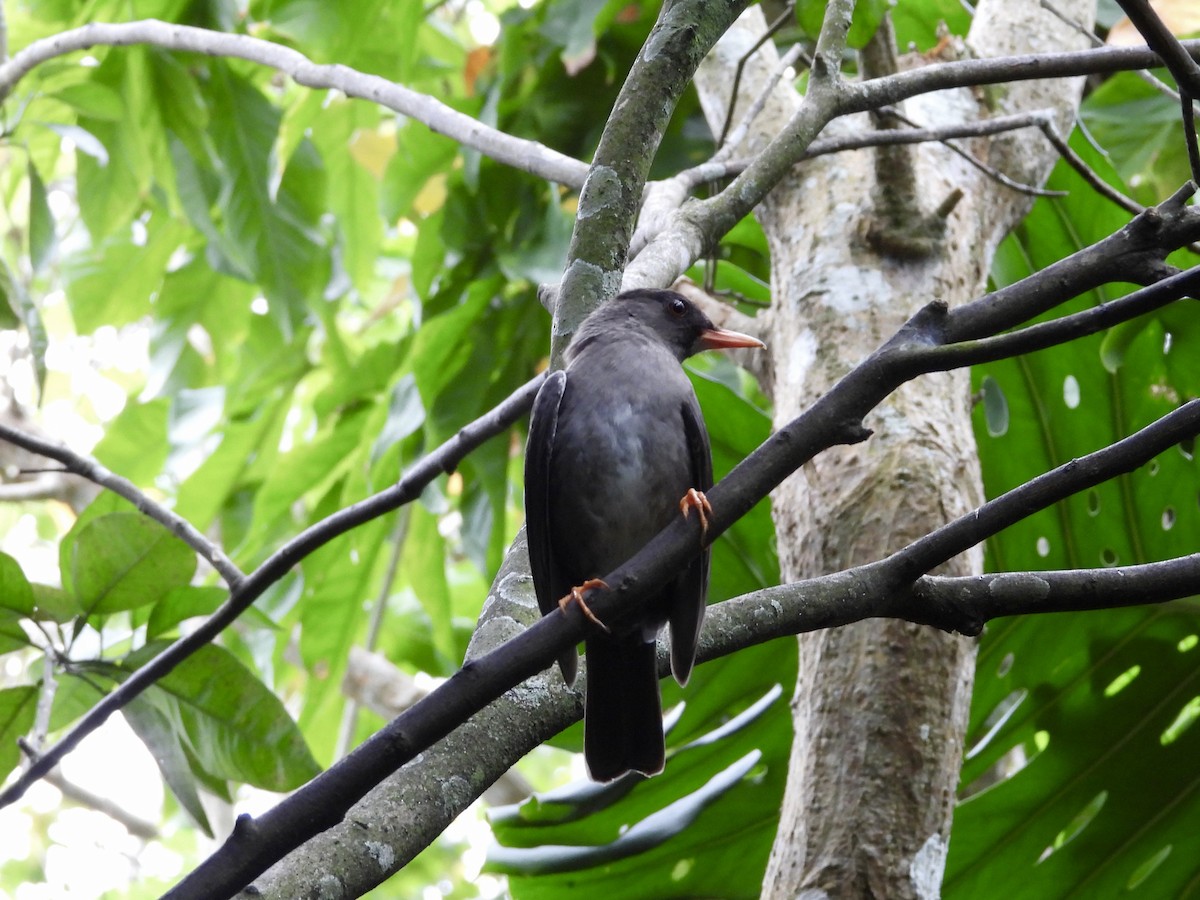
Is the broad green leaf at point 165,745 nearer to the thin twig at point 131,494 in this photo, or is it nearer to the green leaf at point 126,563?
the green leaf at point 126,563

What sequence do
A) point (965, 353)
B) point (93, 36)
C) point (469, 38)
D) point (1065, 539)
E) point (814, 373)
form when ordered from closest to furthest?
point (965, 353), point (814, 373), point (1065, 539), point (93, 36), point (469, 38)

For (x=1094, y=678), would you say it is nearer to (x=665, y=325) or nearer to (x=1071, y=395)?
(x=1071, y=395)

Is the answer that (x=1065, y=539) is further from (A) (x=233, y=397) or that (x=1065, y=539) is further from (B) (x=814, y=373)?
(A) (x=233, y=397)

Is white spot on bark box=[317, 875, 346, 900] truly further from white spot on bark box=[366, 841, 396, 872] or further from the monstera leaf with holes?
the monstera leaf with holes

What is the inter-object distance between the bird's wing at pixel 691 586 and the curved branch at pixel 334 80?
65 cm

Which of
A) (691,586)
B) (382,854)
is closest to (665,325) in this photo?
(691,586)

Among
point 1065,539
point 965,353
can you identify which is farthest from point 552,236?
point 965,353

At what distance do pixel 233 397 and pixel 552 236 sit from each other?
1.69 metres

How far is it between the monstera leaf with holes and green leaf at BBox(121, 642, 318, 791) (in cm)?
171

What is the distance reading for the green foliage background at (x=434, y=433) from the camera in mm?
3027

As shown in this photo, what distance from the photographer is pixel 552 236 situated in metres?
4.60

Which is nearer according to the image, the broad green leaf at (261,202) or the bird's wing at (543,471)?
the bird's wing at (543,471)

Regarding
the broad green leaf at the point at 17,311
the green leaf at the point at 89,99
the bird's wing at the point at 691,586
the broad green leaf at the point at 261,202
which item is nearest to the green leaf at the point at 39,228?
the green leaf at the point at 89,99

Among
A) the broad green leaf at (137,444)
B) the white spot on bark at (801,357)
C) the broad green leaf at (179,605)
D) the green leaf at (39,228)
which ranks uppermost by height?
the broad green leaf at (137,444)
